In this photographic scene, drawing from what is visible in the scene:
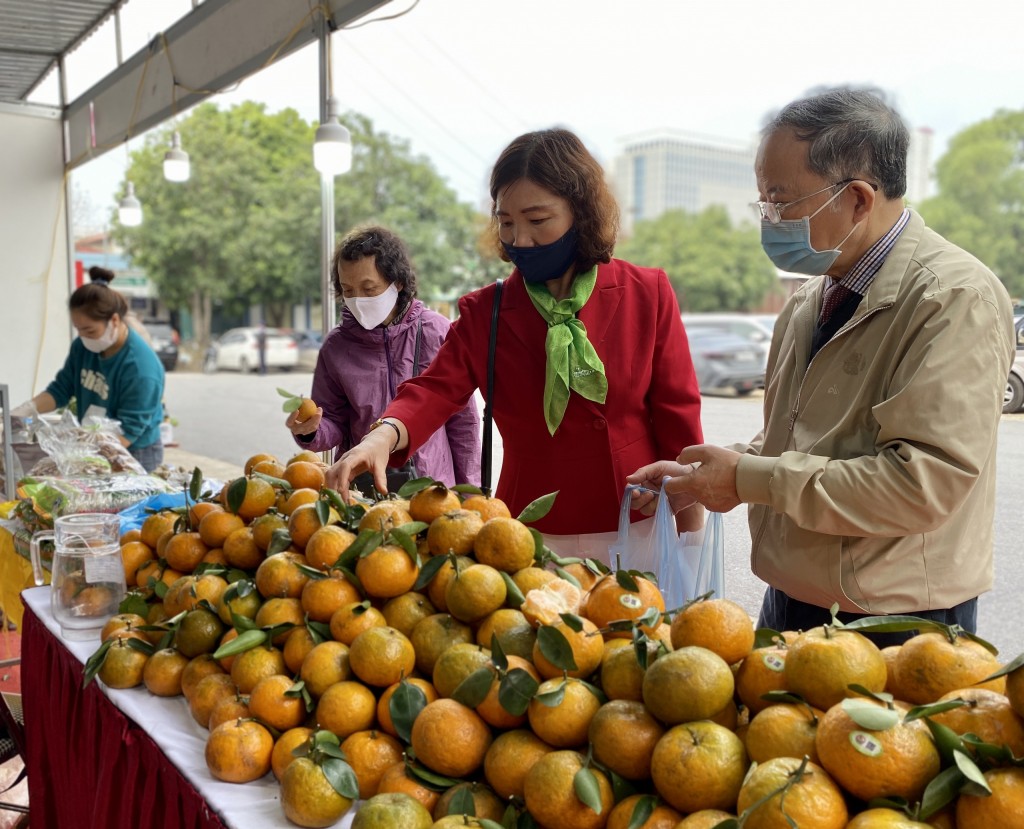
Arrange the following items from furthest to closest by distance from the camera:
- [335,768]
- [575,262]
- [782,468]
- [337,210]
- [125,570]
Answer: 1. [337,210]
2. [575,262]
3. [125,570]
4. [782,468]
5. [335,768]

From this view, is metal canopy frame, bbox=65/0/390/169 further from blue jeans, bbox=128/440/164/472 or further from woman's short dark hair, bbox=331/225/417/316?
blue jeans, bbox=128/440/164/472

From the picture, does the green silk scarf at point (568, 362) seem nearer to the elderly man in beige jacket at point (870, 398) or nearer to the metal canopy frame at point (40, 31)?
the elderly man in beige jacket at point (870, 398)

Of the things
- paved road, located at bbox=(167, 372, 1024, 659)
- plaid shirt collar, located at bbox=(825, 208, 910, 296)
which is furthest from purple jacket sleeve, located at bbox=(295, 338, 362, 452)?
plaid shirt collar, located at bbox=(825, 208, 910, 296)

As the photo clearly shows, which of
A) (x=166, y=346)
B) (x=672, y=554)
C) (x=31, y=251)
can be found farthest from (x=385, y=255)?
(x=166, y=346)

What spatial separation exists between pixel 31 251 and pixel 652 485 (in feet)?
26.4

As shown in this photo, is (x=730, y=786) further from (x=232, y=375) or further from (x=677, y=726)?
(x=232, y=375)

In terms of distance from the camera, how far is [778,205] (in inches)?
61.7

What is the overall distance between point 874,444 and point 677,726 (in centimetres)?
72

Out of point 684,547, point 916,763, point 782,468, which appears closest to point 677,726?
point 916,763

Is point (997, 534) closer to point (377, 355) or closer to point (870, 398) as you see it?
point (870, 398)

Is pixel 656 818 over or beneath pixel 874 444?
beneath

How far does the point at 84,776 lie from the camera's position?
186cm

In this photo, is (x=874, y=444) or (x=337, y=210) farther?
(x=337, y=210)

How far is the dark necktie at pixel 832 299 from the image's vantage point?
66.0 inches
